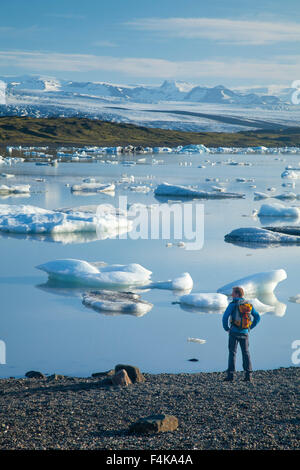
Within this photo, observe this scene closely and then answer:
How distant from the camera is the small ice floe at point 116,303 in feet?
21.8

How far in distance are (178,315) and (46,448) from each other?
318cm

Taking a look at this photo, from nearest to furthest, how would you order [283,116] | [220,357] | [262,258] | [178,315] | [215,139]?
1. [220,357]
2. [178,315]
3. [262,258]
4. [215,139]
5. [283,116]

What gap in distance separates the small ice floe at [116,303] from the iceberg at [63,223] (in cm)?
427

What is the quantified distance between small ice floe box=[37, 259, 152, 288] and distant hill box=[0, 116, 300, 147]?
45.0 m

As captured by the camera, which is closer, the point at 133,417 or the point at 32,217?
the point at 133,417

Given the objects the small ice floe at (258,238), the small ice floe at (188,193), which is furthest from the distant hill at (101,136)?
the small ice floe at (258,238)

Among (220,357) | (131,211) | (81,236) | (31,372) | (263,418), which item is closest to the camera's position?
(263,418)

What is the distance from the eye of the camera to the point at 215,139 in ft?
208

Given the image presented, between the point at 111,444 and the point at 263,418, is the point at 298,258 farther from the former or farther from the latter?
the point at 111,444

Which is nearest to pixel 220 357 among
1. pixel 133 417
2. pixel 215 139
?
pixel 133 417

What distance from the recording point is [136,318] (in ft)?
21.1

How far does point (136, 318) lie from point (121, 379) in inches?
69.8

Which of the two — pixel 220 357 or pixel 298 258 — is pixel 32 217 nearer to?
pixel 298 258

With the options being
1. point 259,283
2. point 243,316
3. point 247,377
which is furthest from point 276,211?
point 247,377
